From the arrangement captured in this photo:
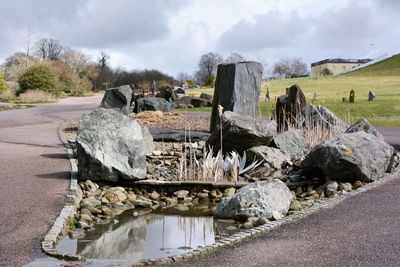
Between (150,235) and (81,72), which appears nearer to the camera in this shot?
(150,235)

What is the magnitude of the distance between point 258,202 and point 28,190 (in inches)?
149

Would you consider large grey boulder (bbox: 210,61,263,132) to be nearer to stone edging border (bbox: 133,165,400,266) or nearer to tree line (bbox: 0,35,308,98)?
stone edging border (bbox: 133,165,400,266)

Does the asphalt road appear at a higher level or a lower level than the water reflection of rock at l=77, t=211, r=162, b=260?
higher

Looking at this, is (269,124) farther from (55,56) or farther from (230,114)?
(55,56)

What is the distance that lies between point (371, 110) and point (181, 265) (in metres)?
21.7

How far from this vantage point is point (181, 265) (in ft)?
15.2

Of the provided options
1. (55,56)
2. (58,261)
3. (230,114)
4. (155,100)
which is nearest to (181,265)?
(58,261)

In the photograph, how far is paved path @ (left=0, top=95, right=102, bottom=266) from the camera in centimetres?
528

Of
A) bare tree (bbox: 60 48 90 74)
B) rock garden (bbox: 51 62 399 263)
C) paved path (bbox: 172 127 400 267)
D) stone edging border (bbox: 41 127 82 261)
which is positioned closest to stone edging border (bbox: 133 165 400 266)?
paved path (bbox: 172 127 400 267)

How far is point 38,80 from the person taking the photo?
130 ft

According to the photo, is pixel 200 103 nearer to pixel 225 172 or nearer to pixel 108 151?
pixel 225 172

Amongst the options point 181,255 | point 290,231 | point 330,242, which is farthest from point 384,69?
point 181,255

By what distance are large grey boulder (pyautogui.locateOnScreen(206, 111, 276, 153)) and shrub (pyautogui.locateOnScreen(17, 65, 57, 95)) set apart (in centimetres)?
Answer: 3294

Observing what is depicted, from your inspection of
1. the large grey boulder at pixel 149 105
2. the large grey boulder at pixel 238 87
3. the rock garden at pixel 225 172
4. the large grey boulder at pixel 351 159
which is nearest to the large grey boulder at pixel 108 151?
the rock garden at pixel 225 172
